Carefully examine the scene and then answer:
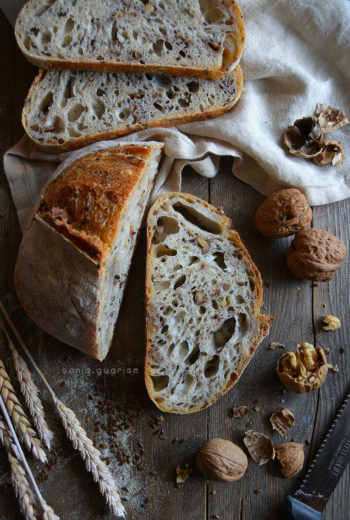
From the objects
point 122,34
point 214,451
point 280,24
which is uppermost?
point 280,24

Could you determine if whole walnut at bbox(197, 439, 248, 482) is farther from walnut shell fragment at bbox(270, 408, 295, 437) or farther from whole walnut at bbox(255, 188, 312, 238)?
whole walnut at bbox(255, 188, 312, 238)

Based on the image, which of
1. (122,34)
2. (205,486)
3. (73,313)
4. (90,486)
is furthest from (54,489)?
(122,34)

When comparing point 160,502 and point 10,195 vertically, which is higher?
point 10,195

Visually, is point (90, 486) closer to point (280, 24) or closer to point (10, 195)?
point (10, 195)

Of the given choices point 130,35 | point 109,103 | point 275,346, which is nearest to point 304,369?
point 275,346

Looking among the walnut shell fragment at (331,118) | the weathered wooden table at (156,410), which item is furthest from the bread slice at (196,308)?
the walnut shell fragment at (331,118)

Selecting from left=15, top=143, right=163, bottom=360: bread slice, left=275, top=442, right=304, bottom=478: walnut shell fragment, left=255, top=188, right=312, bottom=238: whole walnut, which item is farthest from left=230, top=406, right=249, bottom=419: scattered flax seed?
left=255, top=188, right=312, bottom=238: whole walnut
